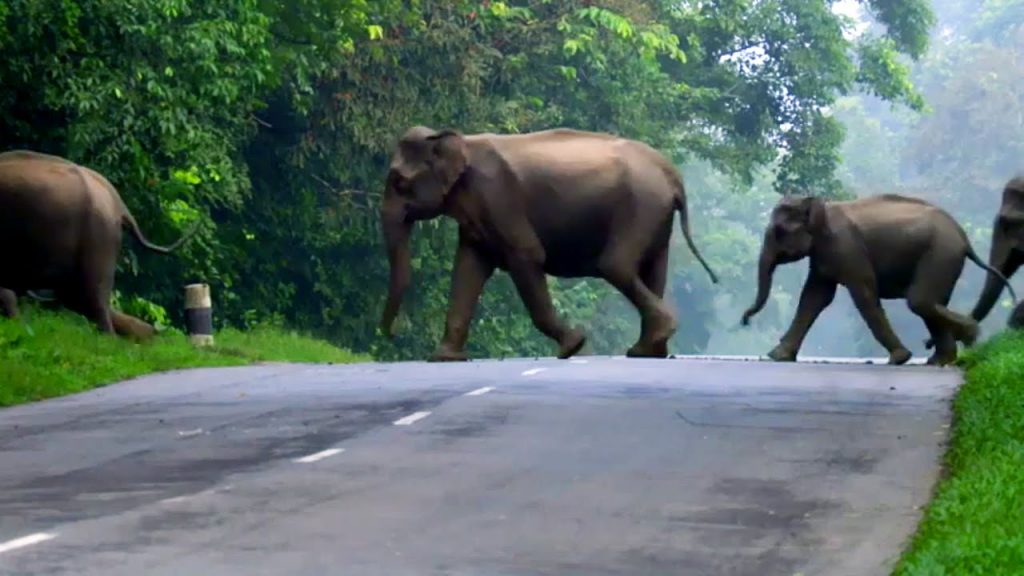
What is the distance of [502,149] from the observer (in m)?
26.0

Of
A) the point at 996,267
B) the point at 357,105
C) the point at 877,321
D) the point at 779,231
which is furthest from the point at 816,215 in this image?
the point at 357,105

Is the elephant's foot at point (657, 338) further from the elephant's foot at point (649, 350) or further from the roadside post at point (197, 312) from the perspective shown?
the roadside post at point (197, 312)

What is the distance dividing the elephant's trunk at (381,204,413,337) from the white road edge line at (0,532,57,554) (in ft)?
53.0

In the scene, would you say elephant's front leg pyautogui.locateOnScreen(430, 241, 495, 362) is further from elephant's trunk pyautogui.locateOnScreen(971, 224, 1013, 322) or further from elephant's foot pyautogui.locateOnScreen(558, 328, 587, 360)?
elephant's trunk pyautogui.locateOnScreen(971, 224, 1013, 322)

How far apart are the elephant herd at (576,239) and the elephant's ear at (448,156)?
0.05ft

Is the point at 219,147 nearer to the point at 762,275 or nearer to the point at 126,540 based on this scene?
the point at 762,275

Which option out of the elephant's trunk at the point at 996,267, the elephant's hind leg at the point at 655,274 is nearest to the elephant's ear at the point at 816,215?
the elephant's hind leg at the point at 655,274

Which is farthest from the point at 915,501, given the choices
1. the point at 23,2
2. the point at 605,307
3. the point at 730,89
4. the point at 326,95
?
the point at 605,307

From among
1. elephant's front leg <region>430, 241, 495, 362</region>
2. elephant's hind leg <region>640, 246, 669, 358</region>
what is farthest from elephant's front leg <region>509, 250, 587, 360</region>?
elephant's hind leg <region>640, 246, 669, 358</region>

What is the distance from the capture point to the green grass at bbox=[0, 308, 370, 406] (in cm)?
1925

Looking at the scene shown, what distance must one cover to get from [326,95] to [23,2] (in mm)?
11579

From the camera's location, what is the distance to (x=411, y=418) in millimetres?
15109

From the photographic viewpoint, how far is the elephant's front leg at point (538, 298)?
84.9ft

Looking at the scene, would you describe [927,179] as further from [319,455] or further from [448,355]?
[319,455]
